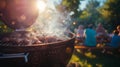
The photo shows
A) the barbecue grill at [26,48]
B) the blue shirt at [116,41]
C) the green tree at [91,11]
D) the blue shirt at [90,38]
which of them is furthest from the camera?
the green tree at [91,11]

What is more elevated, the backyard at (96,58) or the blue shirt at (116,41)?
the blue shirt at (116,41)

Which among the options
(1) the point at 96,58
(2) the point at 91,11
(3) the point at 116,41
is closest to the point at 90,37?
(3) the point at 116,41

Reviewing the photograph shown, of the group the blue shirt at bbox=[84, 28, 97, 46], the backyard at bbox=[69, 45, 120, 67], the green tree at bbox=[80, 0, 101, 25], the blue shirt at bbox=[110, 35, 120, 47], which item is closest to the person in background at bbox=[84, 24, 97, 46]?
the blue shirt at bbox=[84, 28, 97, 46]

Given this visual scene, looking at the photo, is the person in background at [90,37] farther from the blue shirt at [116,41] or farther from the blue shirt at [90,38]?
the blue shirt at [116,41]

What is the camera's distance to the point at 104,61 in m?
7.43

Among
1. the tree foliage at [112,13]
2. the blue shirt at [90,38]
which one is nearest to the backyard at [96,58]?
the blue shirt at [90,38]

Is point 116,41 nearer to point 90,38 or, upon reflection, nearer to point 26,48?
point 90,38

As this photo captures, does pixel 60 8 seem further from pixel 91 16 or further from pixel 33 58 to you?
pixel 91 16

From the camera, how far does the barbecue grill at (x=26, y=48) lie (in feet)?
10.8

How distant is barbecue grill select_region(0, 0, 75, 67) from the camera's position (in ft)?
10.8

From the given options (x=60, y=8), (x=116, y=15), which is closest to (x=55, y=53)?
(x=60, y=8)

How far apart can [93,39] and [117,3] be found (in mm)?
18564

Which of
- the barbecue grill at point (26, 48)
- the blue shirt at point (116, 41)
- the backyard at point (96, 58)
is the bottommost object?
the backyard at point (96, 58)

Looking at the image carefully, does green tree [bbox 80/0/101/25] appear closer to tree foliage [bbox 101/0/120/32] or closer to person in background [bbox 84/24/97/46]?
tree foliage [bbox 101/0/120/32]
